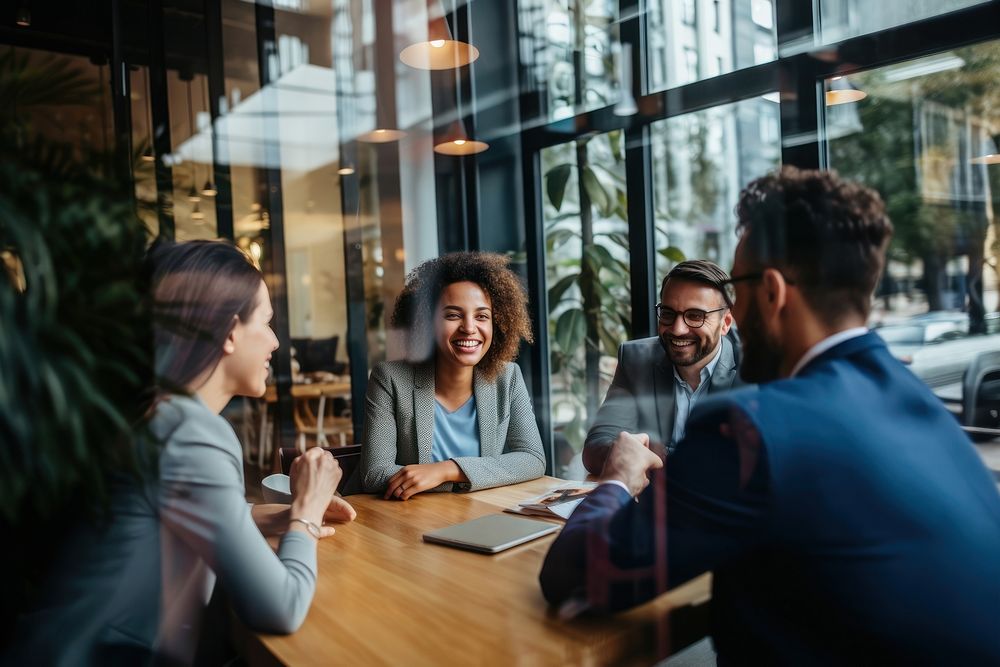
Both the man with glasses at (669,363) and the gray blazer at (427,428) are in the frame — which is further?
the gray blazer at (427,428)

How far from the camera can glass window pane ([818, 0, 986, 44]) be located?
1545 mm

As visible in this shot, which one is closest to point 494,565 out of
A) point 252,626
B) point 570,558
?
point 570,558

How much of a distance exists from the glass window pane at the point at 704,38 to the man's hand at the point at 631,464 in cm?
96

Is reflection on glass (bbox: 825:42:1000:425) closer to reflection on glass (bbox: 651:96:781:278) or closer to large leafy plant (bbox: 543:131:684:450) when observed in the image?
reflection on glass (bbox: 651:96:781:278)

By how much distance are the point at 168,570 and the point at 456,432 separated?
4.19 ft

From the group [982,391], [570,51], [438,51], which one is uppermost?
[438,51]

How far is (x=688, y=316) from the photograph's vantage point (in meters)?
2.11

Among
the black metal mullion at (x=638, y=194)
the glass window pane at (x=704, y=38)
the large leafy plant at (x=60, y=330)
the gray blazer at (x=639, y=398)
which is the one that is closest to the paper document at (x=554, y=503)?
the gray blazer at (x=639, y=398)

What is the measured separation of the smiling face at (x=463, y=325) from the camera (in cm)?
236

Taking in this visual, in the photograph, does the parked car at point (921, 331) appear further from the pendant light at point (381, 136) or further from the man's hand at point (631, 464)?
the pendant light at point (381, 136)

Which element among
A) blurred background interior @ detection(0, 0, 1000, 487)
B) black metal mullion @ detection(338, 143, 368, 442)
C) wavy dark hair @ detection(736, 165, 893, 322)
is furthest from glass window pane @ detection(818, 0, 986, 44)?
black metal mullion @ detection(338, 143, 368, 442)

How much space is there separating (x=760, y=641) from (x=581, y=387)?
2491mm

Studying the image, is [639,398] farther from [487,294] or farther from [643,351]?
[487,294]

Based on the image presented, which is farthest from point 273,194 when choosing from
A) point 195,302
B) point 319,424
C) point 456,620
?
point 456,620
